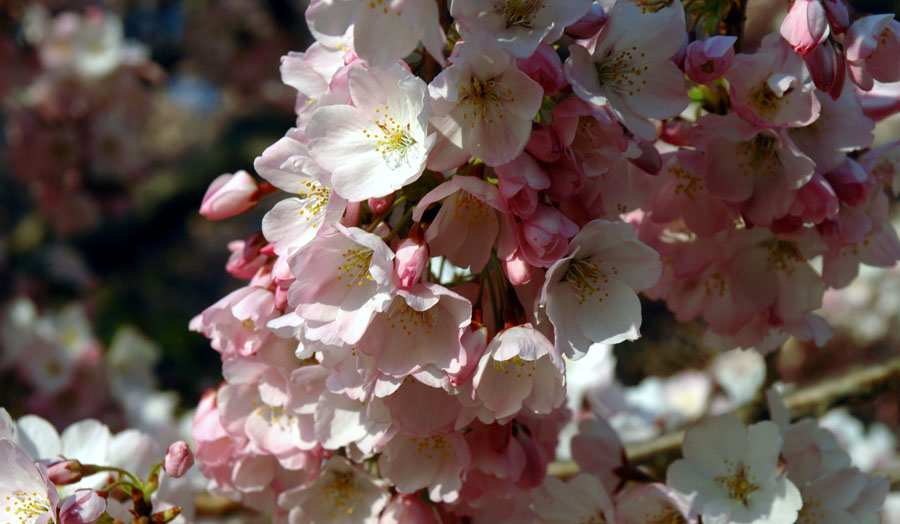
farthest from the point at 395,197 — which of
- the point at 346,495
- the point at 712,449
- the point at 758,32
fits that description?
the point at 758,32

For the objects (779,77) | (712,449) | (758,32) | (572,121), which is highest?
(572,121)

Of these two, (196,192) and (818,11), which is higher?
(818,11)

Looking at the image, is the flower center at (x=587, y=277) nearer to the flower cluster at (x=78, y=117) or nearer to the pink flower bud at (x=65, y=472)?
the pink flower bud at (x=65, y=472)

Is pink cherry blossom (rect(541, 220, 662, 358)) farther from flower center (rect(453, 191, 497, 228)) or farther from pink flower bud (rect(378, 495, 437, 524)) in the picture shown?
pink flower bud (rect(378, 495, 437, 524))

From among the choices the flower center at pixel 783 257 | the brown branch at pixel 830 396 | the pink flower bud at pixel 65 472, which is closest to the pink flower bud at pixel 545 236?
the flower center at pixel 783 257

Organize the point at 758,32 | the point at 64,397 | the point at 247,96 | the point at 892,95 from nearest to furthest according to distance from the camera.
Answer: the point at 892,95
the point at 64,397
the point at 247,96
the point at 758,32

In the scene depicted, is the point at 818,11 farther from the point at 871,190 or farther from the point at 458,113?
the point at 458,113

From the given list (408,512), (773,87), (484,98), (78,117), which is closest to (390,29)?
(484,98)

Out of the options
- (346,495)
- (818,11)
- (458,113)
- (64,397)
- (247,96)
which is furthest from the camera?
(247,96)
